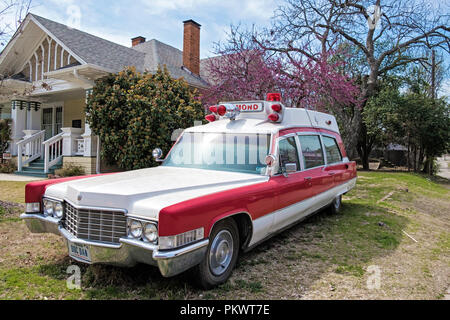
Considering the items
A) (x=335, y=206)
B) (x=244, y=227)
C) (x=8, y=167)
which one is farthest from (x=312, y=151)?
(x=8, y=167)

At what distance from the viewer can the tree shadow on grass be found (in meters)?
3.34

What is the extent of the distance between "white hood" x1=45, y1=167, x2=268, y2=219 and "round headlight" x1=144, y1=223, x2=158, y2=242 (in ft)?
0.29

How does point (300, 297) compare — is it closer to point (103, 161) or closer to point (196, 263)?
point (196, 263)

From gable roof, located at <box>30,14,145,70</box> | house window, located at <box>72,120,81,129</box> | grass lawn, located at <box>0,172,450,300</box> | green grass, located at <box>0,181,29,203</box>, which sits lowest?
grass lawn, located at <box>0,172,450,300</box>

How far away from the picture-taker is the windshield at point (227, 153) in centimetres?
440

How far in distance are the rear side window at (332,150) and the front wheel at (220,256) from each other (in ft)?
10.6

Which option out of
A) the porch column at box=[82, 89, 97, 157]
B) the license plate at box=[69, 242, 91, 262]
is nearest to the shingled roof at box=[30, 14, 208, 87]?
the porch column at box=[82, 89, 97, 157]

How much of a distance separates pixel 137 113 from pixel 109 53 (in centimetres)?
550

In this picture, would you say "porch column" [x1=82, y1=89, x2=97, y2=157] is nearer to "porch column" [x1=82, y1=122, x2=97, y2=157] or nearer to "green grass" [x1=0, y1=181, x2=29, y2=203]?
"porch column" [x1=82, y1=122, x2=97, y2=157]

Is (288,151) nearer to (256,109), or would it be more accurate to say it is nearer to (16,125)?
(256,109)

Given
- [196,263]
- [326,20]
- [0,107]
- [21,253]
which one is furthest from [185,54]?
[196,263]

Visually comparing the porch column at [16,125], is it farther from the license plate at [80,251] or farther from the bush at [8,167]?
the license plate at [80,251]

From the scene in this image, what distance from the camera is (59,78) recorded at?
13.1m

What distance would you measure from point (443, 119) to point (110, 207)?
20.7 m
